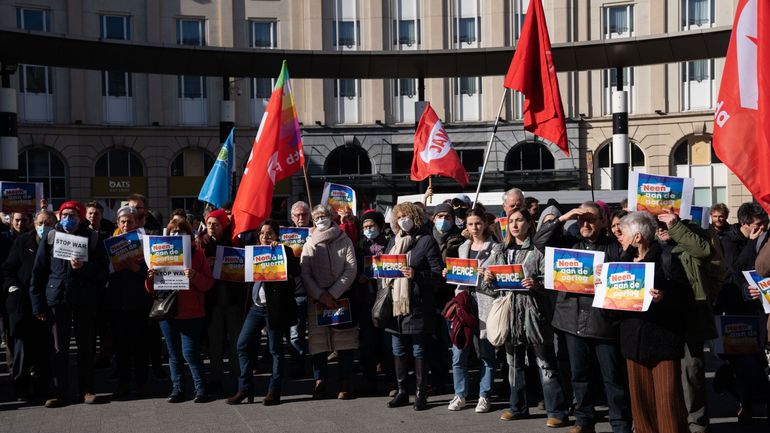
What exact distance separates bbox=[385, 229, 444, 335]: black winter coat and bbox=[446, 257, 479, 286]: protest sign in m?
0.18

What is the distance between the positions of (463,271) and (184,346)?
2971 mm

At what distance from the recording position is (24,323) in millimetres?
9219

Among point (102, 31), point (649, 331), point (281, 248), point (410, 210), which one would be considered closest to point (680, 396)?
point (649, 331)

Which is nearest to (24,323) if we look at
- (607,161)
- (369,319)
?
(369,319)

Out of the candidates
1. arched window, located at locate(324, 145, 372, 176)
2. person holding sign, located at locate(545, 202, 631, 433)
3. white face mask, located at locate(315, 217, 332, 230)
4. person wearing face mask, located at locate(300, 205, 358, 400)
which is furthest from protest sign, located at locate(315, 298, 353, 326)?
arched window, located at locate(324, 145, 372, 176)

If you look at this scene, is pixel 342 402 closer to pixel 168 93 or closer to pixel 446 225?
pixel 446 225

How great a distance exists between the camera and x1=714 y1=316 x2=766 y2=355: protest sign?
7866 millimetres

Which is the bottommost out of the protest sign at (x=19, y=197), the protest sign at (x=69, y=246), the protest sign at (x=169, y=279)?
the protest sign at (x=169, y=279)

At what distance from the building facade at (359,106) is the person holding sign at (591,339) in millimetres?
31643

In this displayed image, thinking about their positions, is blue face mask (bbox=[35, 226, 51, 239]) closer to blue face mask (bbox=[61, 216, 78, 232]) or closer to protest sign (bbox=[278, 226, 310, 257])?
blue face mask (bbox=[61, 216, 78, 232])

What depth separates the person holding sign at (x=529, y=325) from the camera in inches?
305

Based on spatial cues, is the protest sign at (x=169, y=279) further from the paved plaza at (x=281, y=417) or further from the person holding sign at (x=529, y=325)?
the person holding sign at (x=529, y=325)

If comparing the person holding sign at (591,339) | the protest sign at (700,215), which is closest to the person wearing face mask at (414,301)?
the person holding sign at (591,339)

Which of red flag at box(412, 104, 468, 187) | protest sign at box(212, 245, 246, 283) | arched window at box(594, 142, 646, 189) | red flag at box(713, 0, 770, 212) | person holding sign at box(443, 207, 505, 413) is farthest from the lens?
arched window at box(594, 142, 646, 189)
